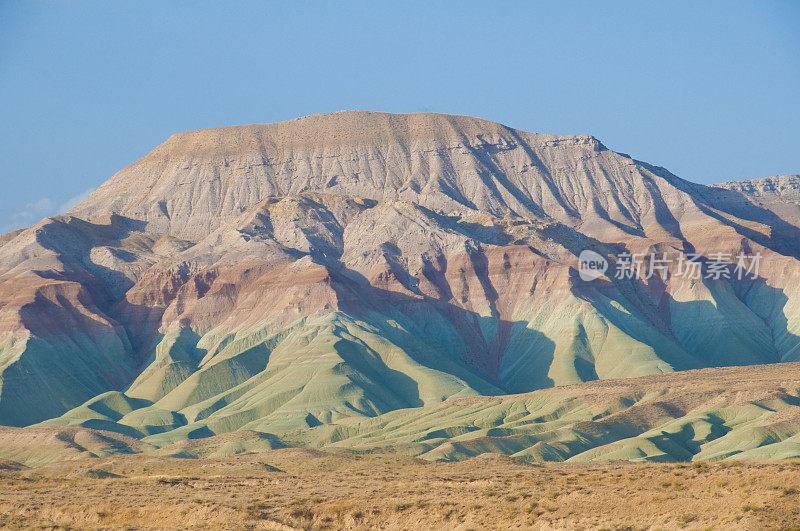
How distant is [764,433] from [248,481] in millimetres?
62774

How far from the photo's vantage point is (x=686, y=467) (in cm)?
5947

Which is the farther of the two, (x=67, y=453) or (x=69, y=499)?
(x=67, y=453)

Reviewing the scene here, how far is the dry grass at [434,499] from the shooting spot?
4794 cm

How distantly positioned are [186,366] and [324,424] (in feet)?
174

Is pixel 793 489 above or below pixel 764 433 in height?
above

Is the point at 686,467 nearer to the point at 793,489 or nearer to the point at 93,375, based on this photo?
the point at 793,489

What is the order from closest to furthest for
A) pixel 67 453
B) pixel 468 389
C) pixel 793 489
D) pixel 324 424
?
pixel 793 489 < pixel 67 453 < pixel 324 424 < pixel 468 389

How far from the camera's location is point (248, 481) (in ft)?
226

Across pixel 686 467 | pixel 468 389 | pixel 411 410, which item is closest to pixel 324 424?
pixel 411 410

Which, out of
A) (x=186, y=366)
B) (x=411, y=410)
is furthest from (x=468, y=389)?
(x=186, y=366)

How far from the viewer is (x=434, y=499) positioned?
179 feet

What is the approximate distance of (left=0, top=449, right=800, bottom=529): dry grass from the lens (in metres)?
47.9

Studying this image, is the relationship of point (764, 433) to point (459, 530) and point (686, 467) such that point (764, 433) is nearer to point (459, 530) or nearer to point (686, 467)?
point (686, 467)

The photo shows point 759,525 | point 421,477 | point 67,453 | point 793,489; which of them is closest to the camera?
point 759,525
